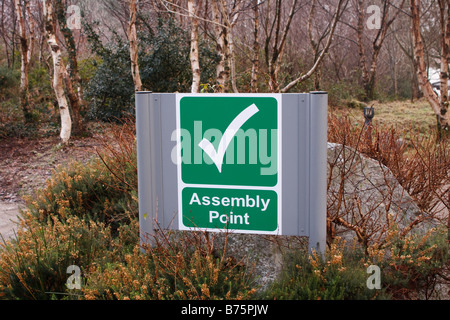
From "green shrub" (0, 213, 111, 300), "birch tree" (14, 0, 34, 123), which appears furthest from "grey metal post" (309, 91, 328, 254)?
"birch tree" (14, 0, 34, 123)

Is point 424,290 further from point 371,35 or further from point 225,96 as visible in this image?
point 371,35

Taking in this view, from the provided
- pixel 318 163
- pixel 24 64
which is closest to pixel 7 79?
pixel 24 64

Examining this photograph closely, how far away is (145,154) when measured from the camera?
3.29 m

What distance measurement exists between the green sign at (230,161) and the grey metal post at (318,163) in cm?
22

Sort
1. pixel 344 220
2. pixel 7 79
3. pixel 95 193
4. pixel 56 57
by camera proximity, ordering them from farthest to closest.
Result: pixel 7 79 < pixel 56 57 < pixel 95 193 < pixel 344 220

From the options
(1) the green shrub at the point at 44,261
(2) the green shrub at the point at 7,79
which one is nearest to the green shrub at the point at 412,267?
(1) the green shrub at the point at 44,261

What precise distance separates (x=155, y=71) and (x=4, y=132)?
14.6 feet

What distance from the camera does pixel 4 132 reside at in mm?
10969

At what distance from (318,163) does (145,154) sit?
1.18 meters

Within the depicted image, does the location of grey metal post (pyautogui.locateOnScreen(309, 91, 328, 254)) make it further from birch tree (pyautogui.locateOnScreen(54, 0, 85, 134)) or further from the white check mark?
birch tree (pyautogui.locateOnScreen(54, 0, 85, 134))

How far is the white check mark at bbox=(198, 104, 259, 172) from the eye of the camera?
312cm

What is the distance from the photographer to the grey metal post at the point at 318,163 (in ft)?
9.91

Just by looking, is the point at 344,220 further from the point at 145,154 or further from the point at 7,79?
the point at 7,79
